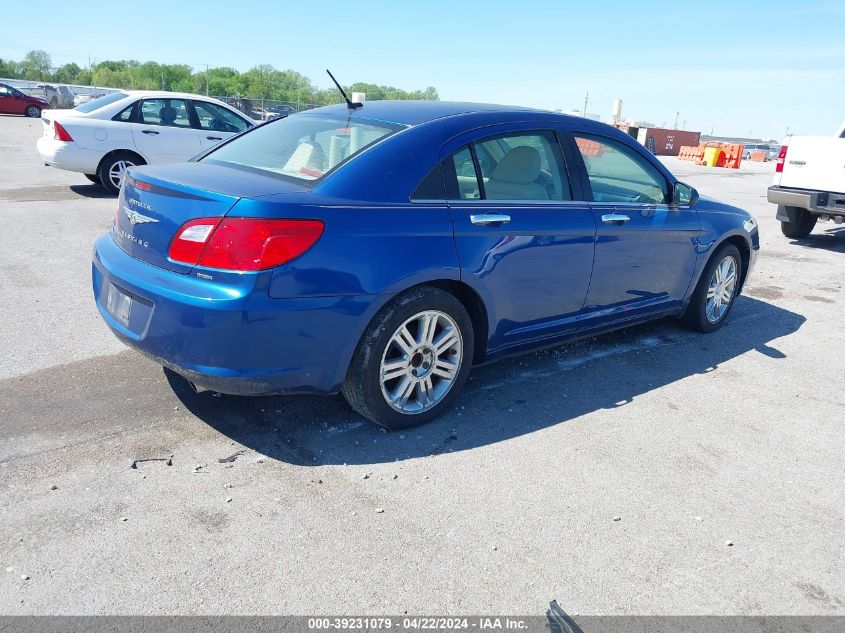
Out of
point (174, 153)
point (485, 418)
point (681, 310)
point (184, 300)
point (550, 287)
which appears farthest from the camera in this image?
point (174, 153)

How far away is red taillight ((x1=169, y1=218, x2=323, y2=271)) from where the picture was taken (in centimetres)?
308

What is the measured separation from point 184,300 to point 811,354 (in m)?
4.87

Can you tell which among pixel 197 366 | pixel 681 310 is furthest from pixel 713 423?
pixel 197 366

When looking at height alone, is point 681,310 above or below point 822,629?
above

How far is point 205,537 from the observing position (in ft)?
9.14

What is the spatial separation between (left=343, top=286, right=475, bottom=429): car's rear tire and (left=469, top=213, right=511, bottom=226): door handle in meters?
0.43

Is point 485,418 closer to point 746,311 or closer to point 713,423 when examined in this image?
point 713,423

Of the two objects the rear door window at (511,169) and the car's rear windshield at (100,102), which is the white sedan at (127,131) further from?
the rear door window at (511,169)

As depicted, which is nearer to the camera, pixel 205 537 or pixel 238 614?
pixel 238 614

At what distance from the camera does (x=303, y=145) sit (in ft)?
13.0

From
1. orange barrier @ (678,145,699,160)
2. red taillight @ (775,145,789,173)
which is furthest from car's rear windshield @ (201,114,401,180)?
orange barrier @ (678,145,699,160)

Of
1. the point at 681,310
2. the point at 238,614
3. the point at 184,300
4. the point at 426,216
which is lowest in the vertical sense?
the point at 238,614

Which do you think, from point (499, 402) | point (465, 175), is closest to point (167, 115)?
point (465, 175)

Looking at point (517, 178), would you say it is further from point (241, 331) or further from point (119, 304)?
point (119, 304)
